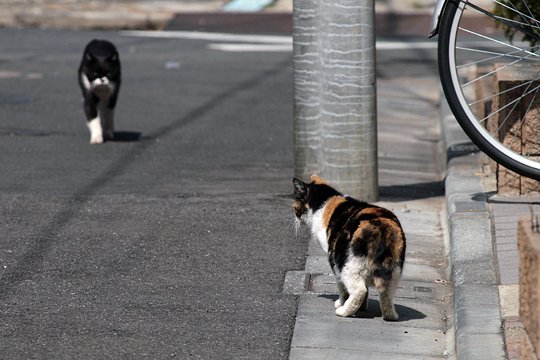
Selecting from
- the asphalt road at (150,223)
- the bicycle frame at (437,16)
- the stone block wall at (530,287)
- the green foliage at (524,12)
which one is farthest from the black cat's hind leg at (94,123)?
the stone block wall at (530,287)

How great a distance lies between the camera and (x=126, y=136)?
10.8 meters

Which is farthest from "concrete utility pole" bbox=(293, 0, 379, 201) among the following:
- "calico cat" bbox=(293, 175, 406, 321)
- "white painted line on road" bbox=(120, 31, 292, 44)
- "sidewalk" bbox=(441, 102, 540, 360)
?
"white painted line on road" bbox=(120, 31, 292, 44)

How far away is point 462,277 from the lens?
5.71 metres

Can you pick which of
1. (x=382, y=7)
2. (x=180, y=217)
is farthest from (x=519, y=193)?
(x=382, y=7)

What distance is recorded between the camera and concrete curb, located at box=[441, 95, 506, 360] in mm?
4824

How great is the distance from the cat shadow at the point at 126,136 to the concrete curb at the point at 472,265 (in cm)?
327

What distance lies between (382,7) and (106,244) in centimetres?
1569

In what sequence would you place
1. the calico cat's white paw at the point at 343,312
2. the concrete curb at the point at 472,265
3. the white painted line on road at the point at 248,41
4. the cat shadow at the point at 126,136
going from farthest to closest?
the white painted line on road at the point at 248,41 → the cat shadow at the point at 126,136 → the calico cat's white paw at the point at 343,312 → the concrete curb at the point at 472,265

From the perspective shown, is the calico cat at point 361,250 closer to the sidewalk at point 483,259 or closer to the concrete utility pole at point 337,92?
the sidewalk at point 483,259

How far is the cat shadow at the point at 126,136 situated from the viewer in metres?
10.6

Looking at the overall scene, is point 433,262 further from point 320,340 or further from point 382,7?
point 382,7

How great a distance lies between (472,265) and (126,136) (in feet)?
18.2

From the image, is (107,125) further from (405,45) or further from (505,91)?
(405,45)

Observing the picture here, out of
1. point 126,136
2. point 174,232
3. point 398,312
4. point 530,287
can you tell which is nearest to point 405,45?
point 126,136
